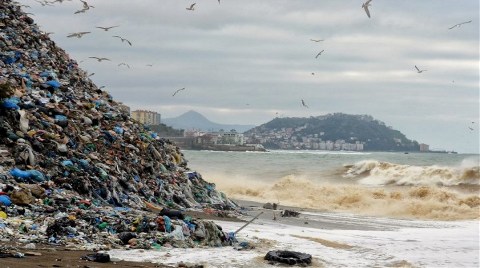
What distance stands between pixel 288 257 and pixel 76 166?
4656 mm

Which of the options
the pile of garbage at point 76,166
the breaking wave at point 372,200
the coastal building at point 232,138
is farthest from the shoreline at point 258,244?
the coastal building at point 232,138

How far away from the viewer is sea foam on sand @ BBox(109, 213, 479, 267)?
8.04m

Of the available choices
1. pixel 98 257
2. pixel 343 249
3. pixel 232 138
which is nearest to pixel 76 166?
pixel 98 257

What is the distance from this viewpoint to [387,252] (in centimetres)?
969

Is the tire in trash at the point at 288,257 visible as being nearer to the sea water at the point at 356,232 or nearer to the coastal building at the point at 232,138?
the sea water at the point at 356,232

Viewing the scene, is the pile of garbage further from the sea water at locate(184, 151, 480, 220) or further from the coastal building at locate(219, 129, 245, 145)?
the coastal building at locate(219, 129, 245, 145)

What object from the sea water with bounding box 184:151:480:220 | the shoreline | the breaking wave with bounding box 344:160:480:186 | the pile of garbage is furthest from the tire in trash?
the breaking wave with bounding box 344:160:480:186

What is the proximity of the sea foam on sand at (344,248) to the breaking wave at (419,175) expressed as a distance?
19.4m

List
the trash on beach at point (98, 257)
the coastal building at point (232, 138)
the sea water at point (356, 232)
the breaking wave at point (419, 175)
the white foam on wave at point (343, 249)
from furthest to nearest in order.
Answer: the coastal building at point (232, 138), the breaking wave at point (419, 175), the sea water at point (356, 232), the white foam on wave at point (343, 249), the trash on beach at point (98, 257)

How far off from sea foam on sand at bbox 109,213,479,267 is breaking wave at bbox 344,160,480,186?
63.6 ft

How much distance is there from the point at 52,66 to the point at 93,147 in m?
3.05

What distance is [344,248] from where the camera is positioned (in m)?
9.89

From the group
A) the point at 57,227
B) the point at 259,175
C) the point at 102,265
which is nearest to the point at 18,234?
the point at 57,227

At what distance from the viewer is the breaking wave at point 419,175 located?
3191 cm
